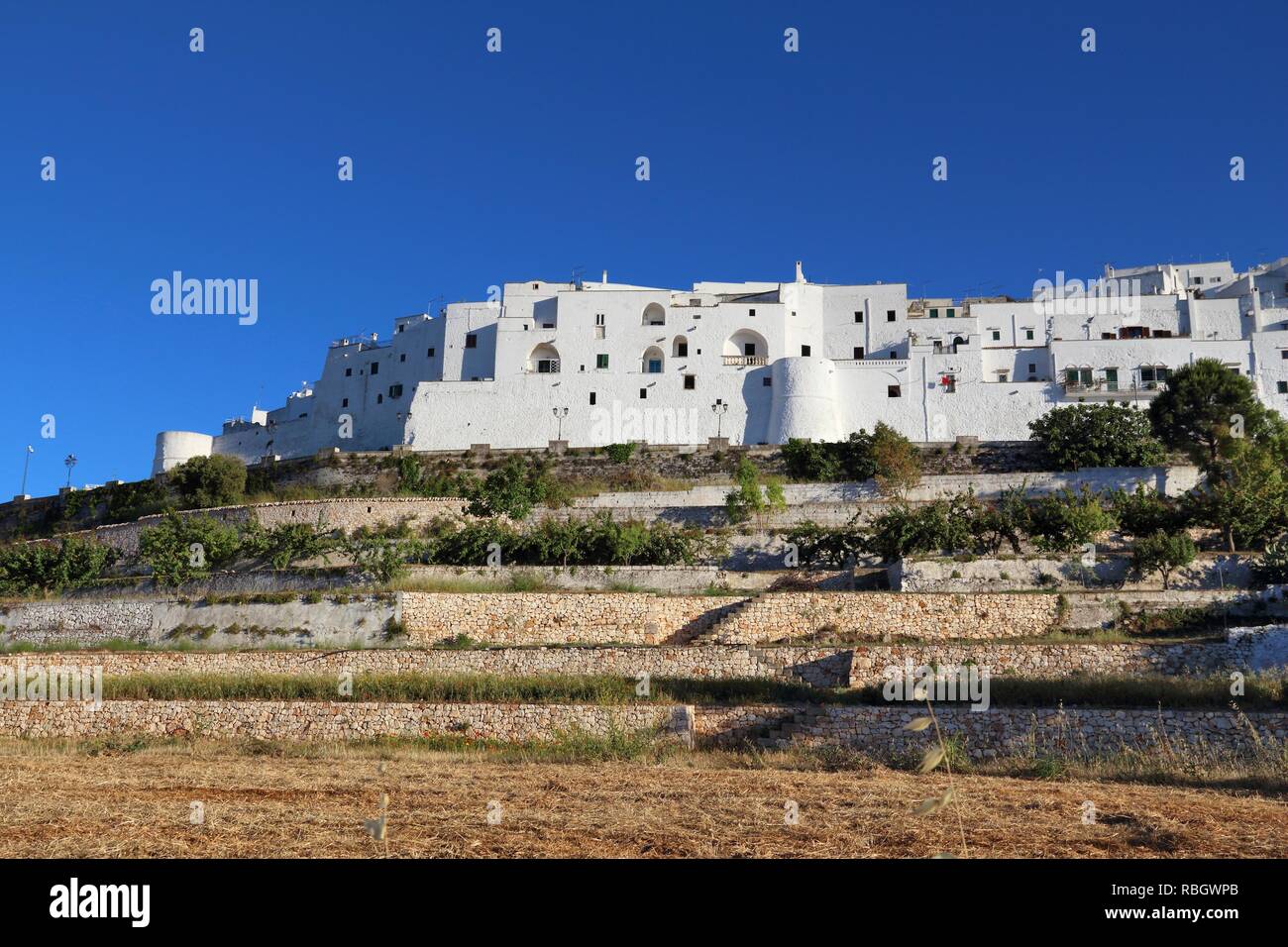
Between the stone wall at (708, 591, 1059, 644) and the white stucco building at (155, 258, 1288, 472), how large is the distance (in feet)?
62.8

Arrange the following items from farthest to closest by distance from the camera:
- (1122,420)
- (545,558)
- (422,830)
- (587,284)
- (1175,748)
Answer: (587,284) → (1122,420) → (545,558) → (1175,748) → (422,830)

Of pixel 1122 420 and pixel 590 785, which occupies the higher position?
pixel 1122 420

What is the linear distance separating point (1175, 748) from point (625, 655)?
919cm

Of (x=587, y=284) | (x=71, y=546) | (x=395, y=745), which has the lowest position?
(x=395, y=745)

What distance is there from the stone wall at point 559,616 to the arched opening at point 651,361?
2087 cm

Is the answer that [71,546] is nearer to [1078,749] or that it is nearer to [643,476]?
[643,476]

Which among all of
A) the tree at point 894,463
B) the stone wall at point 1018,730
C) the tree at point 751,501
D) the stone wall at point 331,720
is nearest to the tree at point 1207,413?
the tree at point 894,463

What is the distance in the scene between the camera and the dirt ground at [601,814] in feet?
23.9

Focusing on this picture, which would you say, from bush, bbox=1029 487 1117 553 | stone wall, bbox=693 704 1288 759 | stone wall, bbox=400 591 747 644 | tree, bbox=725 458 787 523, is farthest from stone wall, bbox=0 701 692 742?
tree, bbox=725 458 787 523

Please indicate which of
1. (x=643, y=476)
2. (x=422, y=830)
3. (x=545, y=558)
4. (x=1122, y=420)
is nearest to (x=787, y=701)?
(x=422, y=830)

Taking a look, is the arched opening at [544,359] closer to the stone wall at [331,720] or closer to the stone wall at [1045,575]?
the stone wall at [1045,575]

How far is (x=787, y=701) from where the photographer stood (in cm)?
1568

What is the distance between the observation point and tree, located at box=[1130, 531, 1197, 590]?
919 inches
